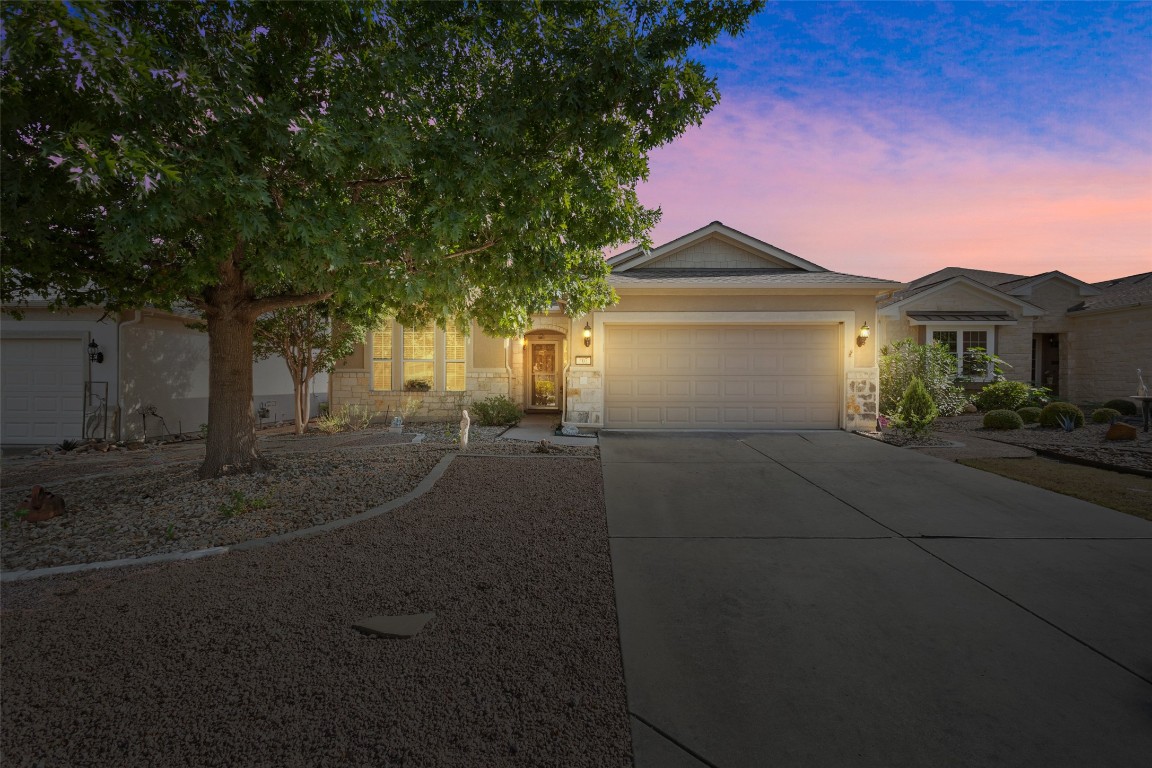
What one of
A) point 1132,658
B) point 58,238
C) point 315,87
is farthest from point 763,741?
point 58,238

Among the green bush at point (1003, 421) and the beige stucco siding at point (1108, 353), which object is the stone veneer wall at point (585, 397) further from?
the beige stucco siding at point (1108, 353)

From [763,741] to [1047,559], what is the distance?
12.1 ft

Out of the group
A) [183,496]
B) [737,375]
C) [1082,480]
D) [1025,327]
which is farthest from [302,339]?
[1025,327]

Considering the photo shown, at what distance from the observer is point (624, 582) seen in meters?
3.89

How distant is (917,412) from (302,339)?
1291 centimetres

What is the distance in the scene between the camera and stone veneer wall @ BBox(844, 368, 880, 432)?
11.8 m

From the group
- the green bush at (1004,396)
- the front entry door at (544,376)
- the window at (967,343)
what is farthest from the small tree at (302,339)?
the window at (967,343)

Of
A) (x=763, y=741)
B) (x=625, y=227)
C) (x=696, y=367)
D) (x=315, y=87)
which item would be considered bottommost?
(x=763, y=741)

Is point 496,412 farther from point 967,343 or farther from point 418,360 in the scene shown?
point 967,343

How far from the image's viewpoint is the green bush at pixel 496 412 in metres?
13.1

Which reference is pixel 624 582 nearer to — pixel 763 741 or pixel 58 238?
pixel 763 741

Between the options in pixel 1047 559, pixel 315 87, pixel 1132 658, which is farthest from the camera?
pixel 315 87

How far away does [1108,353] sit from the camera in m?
17.8

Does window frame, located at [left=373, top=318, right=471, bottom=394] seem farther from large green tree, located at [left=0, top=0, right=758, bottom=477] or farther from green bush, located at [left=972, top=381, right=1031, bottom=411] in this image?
green bush, located at [left=972, top=381, right=1031, bottom=411]
